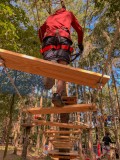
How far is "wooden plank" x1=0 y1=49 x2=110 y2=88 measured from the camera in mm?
1868

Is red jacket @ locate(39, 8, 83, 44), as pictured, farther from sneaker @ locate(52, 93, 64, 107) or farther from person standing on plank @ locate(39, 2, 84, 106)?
sneaker @ locate(52, 93, 64, 107)

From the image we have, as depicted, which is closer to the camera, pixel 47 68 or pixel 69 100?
pixel 47 68

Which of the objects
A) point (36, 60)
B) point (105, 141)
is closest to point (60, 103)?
point (36, 60)

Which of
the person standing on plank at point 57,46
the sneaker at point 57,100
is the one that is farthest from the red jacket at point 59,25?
the sneaker at point 57,100

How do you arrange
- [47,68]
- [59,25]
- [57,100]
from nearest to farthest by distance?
[47,68]
[57,100]
[59,25]

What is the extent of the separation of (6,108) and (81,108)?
39.4 ft

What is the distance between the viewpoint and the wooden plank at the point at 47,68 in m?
1.87

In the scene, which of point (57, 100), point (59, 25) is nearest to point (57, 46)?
point (59, 25)

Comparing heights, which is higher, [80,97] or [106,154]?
[80,97]

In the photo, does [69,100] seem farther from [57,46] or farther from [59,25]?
[59,25]

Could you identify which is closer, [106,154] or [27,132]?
[27,132]

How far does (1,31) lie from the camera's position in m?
4.64

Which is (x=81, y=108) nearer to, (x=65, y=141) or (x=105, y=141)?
(x=65, y=141)

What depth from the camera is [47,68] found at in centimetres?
204
